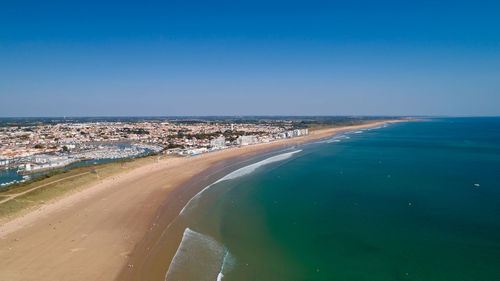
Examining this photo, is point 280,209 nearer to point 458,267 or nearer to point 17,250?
point 458,267

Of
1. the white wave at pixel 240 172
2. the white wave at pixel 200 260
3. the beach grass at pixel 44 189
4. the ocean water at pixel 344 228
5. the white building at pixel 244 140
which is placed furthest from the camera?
the white building at pixel 244 140

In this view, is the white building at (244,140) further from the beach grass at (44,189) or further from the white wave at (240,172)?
the beach grass at (44,189)

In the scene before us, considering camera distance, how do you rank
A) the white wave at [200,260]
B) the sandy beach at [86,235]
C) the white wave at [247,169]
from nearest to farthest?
the white wave at [200,260], the sandy beach at [86,235], the white wave at [247,169]

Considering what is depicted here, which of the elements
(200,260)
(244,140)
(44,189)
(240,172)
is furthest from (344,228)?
(244,140)

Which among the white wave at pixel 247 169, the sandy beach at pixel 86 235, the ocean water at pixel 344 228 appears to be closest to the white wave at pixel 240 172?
the white wave at pixel 247 169

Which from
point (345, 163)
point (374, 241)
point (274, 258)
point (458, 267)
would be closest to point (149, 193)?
point (274, 258)

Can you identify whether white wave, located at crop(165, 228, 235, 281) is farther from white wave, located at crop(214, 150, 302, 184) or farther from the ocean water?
white wave, located at crop(214, 150, 302, 184)
